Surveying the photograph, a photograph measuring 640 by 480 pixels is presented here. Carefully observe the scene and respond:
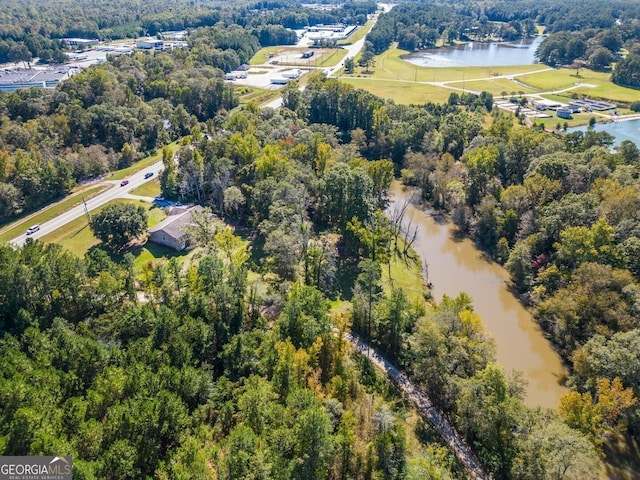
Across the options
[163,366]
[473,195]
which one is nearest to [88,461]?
[163,366]

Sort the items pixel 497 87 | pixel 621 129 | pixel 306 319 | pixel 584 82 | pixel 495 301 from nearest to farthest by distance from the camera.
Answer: pixel 306 319 < pixel 495 301 < pixel 621 129 < pixel 497 87 < pixel 584 82

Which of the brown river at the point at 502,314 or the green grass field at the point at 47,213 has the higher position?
the green grass field at the point at 47,213

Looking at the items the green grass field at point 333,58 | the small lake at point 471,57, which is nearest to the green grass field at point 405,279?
the green grass field at point 333,58

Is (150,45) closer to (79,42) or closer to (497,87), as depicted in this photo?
(79,42)

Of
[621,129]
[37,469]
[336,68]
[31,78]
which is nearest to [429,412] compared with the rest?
[37,469]

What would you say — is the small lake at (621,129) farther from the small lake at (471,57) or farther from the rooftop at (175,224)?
the rooftop at (175,224)
